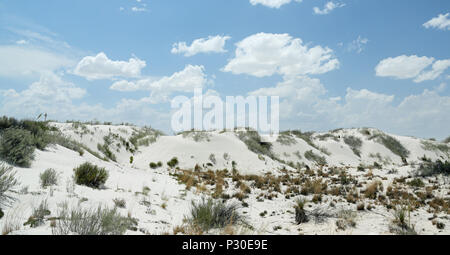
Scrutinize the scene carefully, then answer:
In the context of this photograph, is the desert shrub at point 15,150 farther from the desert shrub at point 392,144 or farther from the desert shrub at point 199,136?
the desert shrub at point 392,144

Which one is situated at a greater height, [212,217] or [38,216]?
[38,216]

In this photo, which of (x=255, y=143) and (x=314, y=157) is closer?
(x=255, y=143)

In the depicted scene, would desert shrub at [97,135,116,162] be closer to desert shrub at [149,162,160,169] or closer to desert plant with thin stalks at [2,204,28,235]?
desert shrub at [149,162,160,169]

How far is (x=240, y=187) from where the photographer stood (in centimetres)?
1105

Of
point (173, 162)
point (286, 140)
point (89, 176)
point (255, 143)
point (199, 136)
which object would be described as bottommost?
point (173, 162)

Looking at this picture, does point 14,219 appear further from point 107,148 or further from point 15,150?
point 107,148

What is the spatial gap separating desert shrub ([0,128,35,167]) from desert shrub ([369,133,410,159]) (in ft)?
127

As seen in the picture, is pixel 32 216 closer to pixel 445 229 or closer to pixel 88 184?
pixel 88 184

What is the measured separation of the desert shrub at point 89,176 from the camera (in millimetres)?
7020

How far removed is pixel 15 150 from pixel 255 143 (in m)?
20.5

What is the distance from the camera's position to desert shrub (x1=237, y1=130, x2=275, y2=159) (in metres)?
24.3

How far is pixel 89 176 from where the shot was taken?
717 cm

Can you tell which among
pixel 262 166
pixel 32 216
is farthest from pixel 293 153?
pixel 32 216

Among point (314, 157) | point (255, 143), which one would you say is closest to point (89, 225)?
point (255, 143)
